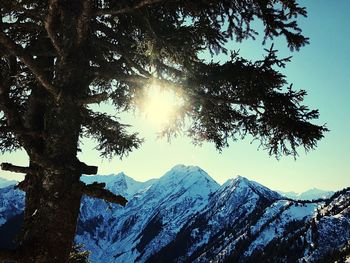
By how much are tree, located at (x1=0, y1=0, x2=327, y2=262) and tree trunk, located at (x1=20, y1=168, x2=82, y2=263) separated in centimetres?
1

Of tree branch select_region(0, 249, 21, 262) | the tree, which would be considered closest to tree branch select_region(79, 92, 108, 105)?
the tree

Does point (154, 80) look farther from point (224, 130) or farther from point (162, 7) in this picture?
point (224, 130)

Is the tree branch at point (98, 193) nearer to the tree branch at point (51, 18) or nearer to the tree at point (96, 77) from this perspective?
the tree at point (96, 77)

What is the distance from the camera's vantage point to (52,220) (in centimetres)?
550

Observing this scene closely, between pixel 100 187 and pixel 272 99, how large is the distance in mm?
2921

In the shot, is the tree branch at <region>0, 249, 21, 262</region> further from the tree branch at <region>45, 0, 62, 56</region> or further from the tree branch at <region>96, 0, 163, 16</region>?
the tree branch at <region>96, 0, 163, 16</region>

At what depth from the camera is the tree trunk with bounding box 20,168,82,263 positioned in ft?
17.4

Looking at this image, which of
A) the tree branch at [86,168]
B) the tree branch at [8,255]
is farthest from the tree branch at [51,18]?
the tree branch at [8,255]

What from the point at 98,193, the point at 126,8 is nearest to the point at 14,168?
the point at 98,193

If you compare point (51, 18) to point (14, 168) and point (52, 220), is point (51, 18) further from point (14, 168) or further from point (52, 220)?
point (52, 220)

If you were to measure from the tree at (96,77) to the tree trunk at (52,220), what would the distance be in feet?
0.04

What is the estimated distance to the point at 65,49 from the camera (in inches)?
243

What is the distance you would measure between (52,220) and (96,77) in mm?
2573

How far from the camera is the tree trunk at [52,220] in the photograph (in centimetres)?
530
